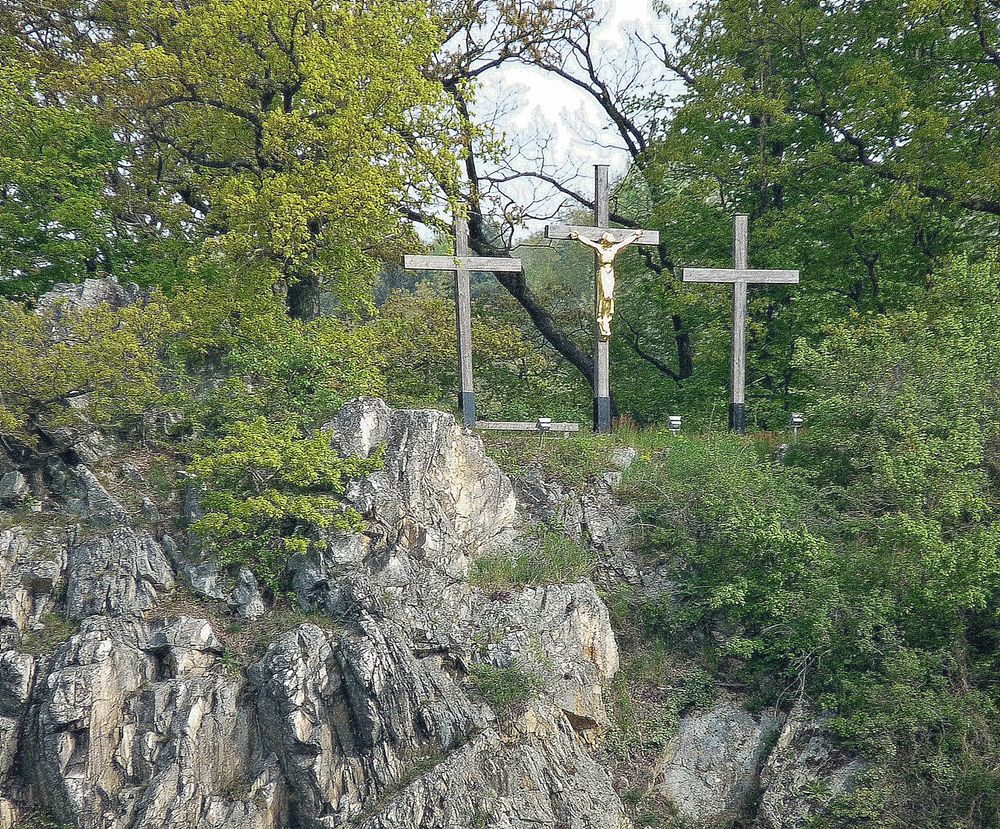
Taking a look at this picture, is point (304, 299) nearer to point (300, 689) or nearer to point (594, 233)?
point (594, 233)

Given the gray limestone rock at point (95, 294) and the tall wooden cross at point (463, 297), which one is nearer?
the gray limestone rock at point (95, 294)

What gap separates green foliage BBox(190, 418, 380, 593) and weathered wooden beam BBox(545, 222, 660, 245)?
4.50 meters

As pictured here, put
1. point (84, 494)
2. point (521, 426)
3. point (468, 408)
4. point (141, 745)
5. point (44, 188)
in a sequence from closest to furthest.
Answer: point (141, 745), point (84, 494), point (468, 408), point (521, 426), point (44, 188)

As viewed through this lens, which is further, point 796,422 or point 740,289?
point 740,289

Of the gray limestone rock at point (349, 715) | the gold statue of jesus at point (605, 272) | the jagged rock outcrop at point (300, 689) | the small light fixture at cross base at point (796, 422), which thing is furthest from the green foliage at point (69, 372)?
the small light fixture at cross base at point (796, 422)

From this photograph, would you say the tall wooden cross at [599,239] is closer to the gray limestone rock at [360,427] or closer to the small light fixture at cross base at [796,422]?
the small light fixture at cross base at [796,422]

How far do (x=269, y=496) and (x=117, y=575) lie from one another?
6.10ft

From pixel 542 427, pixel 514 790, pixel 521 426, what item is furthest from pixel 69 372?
pixel 514 790

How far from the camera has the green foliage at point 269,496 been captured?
944cm

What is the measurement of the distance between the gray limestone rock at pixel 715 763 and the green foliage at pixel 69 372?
26.1ft

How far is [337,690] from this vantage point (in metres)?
8.63

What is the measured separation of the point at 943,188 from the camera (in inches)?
545

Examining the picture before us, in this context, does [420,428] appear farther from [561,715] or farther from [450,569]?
[561,715]

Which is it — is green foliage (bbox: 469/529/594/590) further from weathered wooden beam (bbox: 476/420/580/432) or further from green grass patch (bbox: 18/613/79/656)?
green grass patch (bbox: 18/613/79/656)
